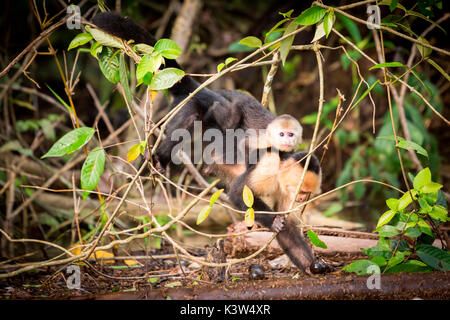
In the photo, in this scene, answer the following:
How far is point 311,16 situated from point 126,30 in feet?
5.08

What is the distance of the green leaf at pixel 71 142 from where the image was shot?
5.93ft

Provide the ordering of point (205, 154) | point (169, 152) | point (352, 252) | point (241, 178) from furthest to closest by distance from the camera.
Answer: point (205, 154), point (169, 152), point (241, 178), point (352, 252)

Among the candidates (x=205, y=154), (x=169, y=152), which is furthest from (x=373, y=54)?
(x=169, y=152)

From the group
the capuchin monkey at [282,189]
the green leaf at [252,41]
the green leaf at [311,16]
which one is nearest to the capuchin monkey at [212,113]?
the capuchin monkey at [282,189]

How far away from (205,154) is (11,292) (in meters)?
1.94

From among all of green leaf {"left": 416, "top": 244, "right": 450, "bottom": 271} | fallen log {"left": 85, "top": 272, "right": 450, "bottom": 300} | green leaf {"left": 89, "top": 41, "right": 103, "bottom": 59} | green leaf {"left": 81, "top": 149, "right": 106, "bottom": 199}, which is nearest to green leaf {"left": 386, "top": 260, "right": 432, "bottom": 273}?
green leaf {"left": 416, "top": 244, "right": 450, "bottom": 271}

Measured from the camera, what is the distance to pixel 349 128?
6418 mm

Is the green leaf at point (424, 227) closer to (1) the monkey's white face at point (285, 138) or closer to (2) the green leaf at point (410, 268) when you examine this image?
(2) the green leaf at point (410, 268)

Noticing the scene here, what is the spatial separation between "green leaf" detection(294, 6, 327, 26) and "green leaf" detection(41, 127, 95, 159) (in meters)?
1.17

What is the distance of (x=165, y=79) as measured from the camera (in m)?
1.80

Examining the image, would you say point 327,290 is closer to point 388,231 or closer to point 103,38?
point 388,231

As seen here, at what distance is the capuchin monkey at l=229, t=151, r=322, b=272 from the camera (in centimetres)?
253

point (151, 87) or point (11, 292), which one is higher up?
point (151, 87)
